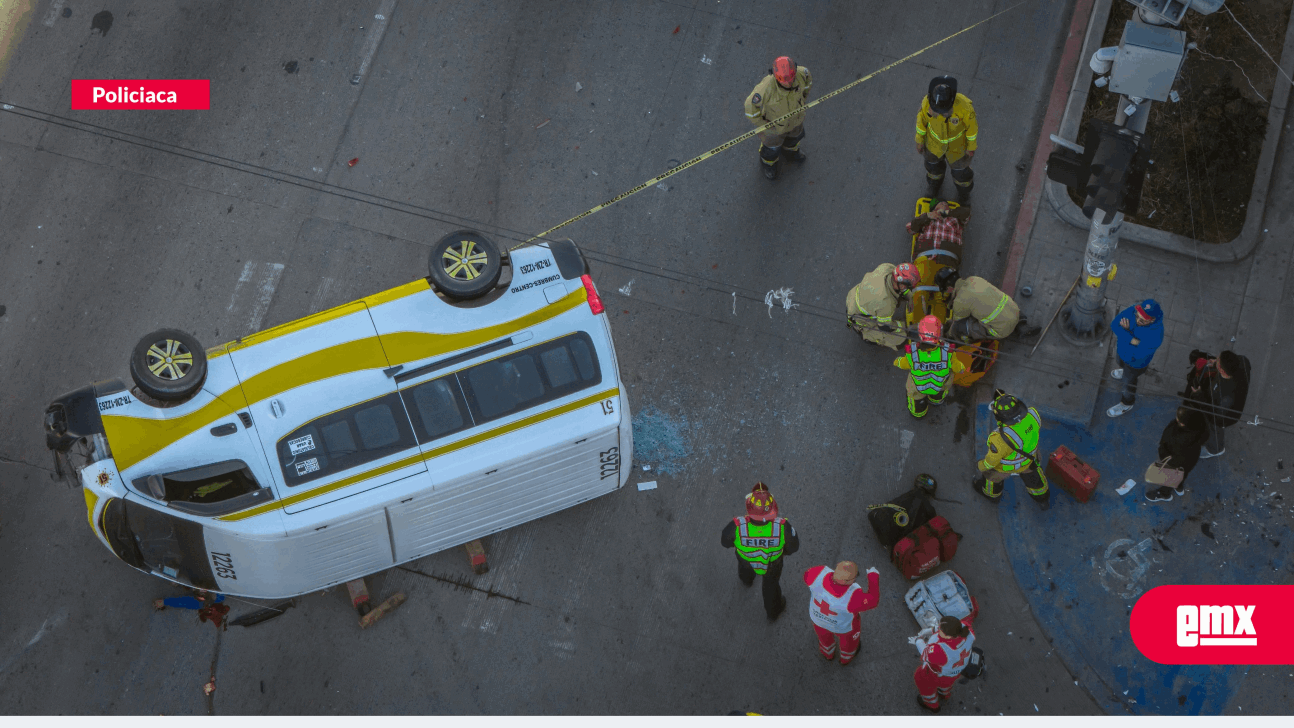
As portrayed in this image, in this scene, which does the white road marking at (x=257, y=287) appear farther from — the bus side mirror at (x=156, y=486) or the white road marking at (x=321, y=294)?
the bus side mirror at (x=156, y=486)

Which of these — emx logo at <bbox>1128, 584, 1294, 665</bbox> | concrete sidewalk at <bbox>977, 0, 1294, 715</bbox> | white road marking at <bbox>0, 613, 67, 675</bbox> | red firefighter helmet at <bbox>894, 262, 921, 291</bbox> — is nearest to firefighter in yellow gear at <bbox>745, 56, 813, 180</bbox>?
red firefighter helmet at <bbox>894, 262, 921, 291</bbox>

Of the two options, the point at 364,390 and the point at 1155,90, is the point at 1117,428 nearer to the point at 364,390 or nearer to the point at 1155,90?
the point at 1155,90

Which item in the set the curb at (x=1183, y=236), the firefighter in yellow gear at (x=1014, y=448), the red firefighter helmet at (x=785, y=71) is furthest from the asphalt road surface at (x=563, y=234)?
the red firefighter helmet at (x=785, y=71)

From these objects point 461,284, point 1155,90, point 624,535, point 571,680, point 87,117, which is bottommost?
point 571,680

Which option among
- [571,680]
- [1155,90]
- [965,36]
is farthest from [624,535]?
[965,36]

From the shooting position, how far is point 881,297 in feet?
30.0

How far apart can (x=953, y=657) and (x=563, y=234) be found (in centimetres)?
557

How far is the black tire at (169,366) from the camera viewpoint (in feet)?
26.7

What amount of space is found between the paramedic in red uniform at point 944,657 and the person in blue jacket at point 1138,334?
301cm

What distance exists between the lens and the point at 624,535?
31.1ft

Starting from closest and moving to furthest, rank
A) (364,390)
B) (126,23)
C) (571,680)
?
(364,390)
(571,680)
(126,23)

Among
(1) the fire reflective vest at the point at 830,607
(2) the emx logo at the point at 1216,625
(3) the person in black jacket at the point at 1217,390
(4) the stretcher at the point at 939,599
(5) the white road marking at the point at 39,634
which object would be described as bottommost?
(5) the white road marking at the point at 39,634

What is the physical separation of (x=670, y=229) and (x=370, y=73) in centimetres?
382

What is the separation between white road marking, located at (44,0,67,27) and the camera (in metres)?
11.5
